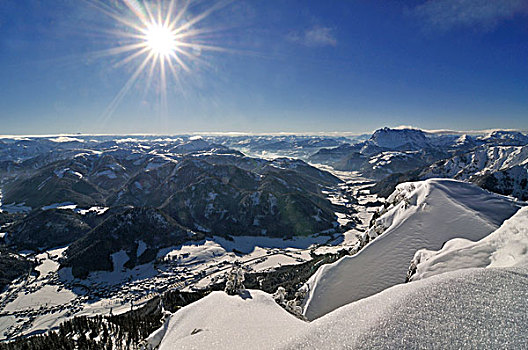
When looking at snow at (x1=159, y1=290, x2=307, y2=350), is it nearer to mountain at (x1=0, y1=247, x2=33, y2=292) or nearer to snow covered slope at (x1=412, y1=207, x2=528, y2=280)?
snow covered slope at (x1=412, y1=207, x2=528, y2=280)

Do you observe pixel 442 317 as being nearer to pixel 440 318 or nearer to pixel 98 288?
pixel 440 318

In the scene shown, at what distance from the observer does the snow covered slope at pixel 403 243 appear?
81.3 feet

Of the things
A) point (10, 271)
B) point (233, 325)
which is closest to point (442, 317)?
point (233, 325)

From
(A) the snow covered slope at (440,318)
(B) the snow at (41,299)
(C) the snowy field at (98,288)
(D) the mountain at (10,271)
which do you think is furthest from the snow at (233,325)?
(D) the mountain at (10,271)

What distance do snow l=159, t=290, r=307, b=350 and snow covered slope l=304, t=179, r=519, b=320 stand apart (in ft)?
24.7

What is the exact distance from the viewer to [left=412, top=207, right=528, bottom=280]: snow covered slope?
467 inches

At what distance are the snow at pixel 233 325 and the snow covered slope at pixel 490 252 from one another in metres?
10.2

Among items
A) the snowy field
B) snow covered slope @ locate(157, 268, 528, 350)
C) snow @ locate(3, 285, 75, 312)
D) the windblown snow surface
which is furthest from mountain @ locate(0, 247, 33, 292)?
the windblown snow surface

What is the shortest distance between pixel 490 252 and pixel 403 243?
16.2m

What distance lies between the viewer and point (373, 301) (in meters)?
9.66

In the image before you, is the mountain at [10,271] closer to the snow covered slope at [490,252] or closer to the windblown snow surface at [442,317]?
the windblown snow surface at [442,317]

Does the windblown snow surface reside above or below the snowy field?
above

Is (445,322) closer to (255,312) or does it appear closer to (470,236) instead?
(255,312)

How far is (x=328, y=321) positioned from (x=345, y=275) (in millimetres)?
21361
